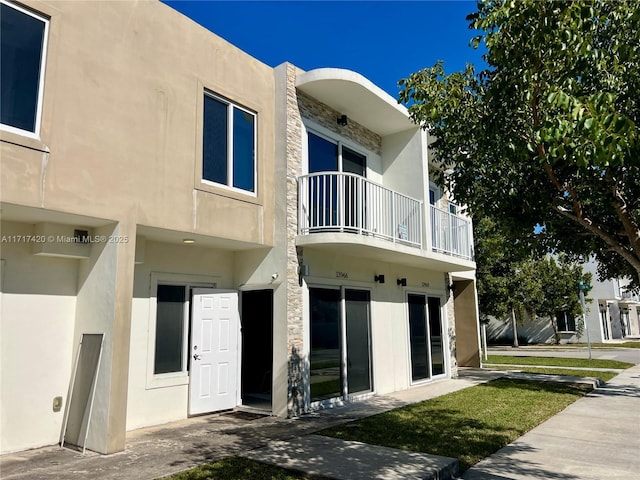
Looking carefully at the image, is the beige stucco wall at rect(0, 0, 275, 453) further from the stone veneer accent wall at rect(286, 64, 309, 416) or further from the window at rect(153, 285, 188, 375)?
the stone veneer accent wall at rect(286, 64, 309, 416)

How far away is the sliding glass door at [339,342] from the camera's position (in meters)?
9.23

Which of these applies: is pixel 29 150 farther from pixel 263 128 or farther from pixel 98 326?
pixel 263 128

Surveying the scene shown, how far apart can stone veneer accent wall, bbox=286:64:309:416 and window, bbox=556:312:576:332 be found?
3261 centimetres

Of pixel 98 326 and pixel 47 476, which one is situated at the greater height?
pixel 98 326

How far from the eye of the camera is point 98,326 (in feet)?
21.2

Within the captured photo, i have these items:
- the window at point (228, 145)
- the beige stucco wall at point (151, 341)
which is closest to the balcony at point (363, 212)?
the window at point (228, 145)

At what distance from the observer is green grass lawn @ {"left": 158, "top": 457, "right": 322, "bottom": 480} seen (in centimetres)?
514

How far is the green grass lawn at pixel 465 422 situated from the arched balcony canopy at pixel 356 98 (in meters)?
6.55

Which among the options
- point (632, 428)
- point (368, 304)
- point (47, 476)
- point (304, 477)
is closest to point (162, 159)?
point (47, 476)

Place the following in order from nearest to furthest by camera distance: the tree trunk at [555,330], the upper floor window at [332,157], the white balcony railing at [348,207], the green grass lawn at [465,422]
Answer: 1. the green grass lawn at [465,422]
2. the white balcony railing at [348,207]
3. the upper floor window at [332,157]
4. the tree trunk at [555,330]

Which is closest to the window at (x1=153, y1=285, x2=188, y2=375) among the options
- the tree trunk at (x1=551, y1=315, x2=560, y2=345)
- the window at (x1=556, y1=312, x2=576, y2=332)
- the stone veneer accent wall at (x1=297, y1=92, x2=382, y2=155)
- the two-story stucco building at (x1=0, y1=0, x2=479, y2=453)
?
the two-story stucco building at (x1=0, y1=0, x2=479, y2=453)

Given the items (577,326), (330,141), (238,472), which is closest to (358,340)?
(330,141)

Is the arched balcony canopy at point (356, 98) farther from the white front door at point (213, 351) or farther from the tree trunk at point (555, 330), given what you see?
the tree trunk at point (555, 330)

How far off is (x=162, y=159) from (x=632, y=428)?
8.74 metres
